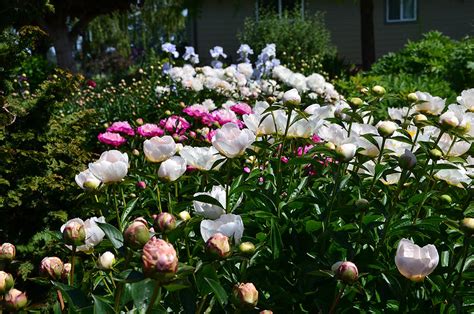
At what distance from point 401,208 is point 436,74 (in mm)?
5917

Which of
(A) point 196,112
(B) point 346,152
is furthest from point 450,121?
(A) point 196,112

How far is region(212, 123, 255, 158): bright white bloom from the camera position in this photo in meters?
1.54

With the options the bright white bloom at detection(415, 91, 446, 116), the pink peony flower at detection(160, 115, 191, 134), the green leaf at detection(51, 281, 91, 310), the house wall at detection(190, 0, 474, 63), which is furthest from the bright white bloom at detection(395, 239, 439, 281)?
the house wall at detection(190, 0, 474, 63)

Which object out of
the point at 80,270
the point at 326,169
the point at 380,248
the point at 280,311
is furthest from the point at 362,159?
the point at 80,270

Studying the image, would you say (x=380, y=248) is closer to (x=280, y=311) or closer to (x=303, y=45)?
(x=280, y=311)

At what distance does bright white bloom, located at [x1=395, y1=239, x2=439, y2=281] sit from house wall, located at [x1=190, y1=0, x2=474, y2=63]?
46.7 ft

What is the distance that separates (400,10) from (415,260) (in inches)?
607

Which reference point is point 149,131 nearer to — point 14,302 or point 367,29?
point 14,302

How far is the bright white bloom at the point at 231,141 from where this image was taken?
5.04 ft

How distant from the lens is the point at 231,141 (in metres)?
1.54

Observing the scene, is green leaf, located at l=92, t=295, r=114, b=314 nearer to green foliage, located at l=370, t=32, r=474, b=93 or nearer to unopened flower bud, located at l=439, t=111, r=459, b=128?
unopened flower bud, located at l=439, t=111, r=459, b=128

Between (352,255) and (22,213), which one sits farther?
(22,213)

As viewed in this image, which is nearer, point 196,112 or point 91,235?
point 91,235

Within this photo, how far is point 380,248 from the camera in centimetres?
151
